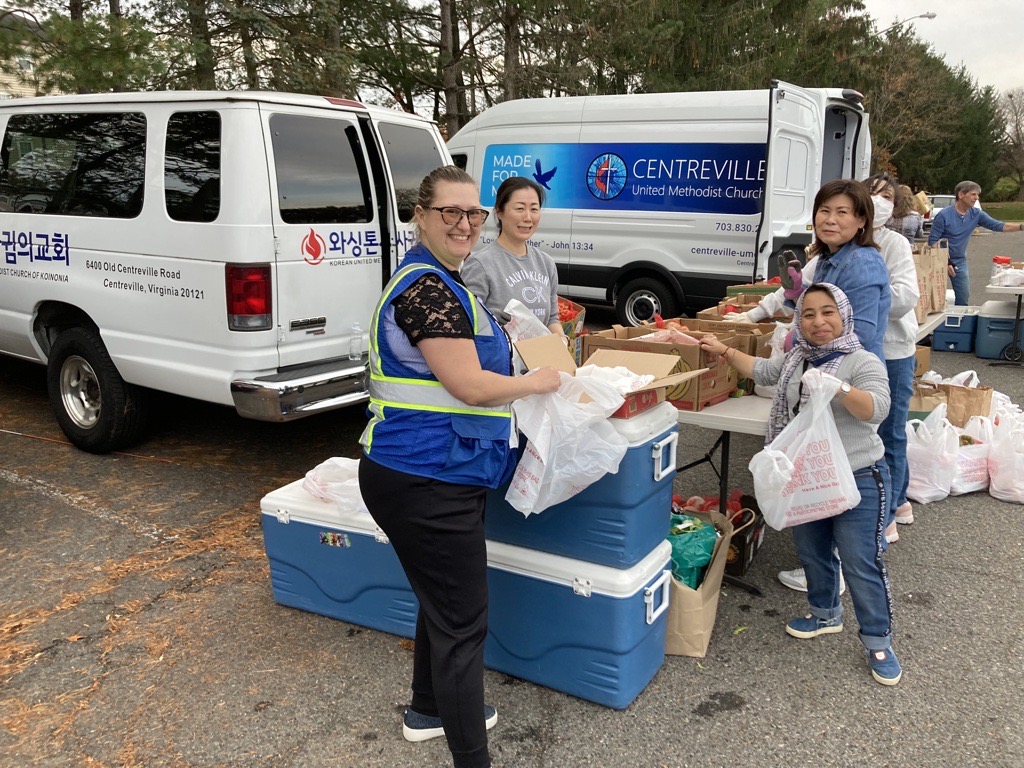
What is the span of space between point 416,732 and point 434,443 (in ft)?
3.46

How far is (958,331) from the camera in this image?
28.3 feet

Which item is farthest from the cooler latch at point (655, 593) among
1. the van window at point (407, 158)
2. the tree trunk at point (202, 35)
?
the tree trunk at point (202, 35)

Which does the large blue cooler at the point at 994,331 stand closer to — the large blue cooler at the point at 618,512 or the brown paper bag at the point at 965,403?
the brown paper bag at the point at 965,403

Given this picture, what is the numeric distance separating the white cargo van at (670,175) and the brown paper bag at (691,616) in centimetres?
518

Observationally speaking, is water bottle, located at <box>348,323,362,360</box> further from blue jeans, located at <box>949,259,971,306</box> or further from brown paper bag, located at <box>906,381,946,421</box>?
blue jeans, located at <box>949,259,971,306</box>

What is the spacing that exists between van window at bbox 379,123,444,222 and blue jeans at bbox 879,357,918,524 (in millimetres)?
2910

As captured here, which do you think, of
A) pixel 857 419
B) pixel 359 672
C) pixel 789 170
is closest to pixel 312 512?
pixel 359 672

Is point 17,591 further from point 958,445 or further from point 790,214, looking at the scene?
point 790,214

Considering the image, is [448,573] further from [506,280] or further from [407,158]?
[407,158]

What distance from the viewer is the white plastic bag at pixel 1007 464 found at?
14.9ft

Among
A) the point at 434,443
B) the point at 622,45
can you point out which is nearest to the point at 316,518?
the point at 434,443

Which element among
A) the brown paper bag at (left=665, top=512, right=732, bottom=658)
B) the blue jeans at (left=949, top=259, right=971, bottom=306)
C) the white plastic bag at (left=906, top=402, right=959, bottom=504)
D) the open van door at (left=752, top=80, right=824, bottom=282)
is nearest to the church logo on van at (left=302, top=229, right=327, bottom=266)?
the brown paper bag at (left=665, top=512, right=732, bottom=658)

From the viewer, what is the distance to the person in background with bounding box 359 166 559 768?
6.68 ft

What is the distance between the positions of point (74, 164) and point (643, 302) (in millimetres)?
5867
